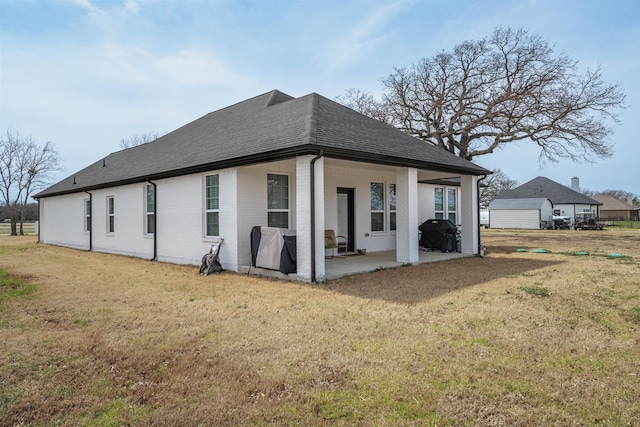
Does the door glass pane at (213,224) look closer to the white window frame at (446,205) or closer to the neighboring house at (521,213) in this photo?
the white window frame at (446,205)

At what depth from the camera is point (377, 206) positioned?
1376 centimetres

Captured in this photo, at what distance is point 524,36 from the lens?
19891 millimetres

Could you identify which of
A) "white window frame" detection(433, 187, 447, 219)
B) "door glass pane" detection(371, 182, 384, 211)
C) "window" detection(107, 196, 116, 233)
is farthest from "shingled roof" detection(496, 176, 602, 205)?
"window" detection(107, 196, 116, 233)

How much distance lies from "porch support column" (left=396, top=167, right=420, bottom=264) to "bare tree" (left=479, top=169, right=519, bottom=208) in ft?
151

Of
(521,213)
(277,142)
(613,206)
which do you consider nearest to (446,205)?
(277,142)

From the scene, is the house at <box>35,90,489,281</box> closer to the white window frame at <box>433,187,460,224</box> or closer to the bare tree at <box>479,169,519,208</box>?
the white window frame at <box>433,187,460,224</box>

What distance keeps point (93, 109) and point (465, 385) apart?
744 inches

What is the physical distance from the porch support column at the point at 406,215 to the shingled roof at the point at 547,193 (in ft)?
121

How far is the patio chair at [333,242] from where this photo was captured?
11.4m

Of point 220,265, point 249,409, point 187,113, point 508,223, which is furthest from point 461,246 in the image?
point 508,223

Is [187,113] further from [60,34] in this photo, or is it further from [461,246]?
[461,246]

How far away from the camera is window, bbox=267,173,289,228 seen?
1028 cm

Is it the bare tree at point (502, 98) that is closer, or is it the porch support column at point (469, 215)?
the porch support column at point (469, 215)

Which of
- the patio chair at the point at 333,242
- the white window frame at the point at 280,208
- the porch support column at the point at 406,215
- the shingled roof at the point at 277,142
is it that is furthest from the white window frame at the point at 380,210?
the white window frame at the point at 280,208
